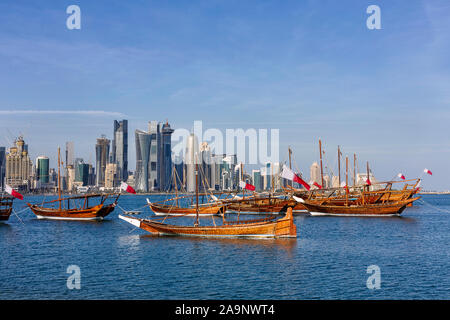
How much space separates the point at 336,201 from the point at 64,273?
78.8 m

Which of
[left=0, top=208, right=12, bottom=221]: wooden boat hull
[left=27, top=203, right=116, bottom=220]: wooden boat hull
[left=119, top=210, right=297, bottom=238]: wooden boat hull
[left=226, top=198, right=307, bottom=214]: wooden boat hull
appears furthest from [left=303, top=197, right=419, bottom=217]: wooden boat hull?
[left=0, top=208, right=12, bottom=221]: wooden boat hull

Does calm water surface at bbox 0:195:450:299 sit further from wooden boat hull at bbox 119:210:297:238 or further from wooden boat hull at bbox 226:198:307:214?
wooden boat hull at bbox 226:198:307:214

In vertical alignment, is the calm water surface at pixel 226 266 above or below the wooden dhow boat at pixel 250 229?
below

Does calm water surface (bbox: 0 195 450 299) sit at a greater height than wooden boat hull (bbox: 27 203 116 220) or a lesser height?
lesser

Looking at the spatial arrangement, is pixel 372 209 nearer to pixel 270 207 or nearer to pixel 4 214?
→ pixel 270 207

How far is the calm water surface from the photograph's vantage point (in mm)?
31703

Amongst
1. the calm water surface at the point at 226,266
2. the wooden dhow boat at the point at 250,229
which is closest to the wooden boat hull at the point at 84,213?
the calm water surface at the point at 226,266

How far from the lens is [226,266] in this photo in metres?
39.5

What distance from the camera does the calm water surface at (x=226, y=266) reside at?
104 feet

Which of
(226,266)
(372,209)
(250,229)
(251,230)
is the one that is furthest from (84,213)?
(372,209)

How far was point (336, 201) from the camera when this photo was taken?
10550 cm

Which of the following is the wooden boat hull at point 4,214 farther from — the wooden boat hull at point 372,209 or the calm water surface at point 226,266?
the wooden boat hull at point 372,209
